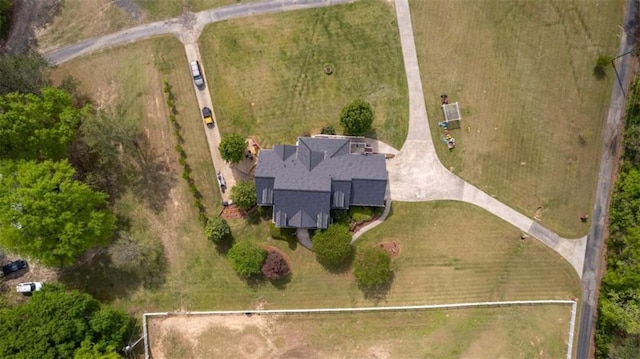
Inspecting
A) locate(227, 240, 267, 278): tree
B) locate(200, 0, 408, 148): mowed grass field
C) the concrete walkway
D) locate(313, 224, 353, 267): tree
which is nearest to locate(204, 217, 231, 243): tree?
locate(227, 240, 267, 278): tree

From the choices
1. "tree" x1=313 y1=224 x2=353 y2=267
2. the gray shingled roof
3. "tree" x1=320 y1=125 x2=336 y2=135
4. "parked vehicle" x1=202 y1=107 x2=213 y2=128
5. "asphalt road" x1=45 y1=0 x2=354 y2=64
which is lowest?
"tree" x1=313 y1=224 x2=353 y2=267

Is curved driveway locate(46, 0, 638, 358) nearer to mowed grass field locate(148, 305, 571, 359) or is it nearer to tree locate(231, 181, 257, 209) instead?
tree locate(231, 181, 257, 209)

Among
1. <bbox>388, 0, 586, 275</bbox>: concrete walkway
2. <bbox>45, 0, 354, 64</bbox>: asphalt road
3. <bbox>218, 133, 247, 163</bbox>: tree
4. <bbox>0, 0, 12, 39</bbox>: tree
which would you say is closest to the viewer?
<bbox>218, 133, 247, 163</bbox>: tree

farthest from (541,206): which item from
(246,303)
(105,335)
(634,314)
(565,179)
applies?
(105,335)

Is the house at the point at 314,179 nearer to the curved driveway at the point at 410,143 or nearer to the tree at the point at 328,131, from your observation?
the tree at the point at 328,131

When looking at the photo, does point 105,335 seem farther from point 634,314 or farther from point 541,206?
point 634,314

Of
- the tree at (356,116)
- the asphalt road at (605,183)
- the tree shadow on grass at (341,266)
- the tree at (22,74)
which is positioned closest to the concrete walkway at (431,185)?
the asphalt road at (605,183)
